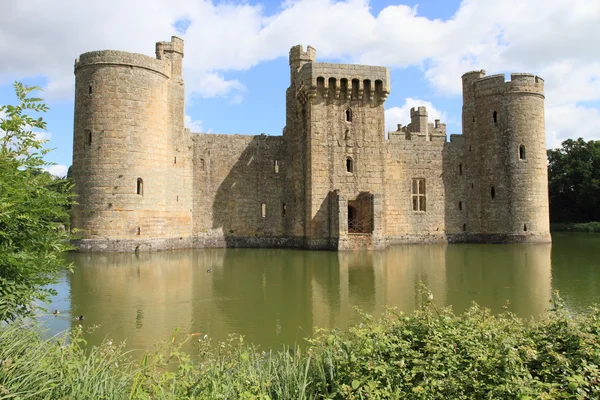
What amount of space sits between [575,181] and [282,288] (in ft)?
126

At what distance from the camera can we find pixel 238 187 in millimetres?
25250

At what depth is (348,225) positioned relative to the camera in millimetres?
23953

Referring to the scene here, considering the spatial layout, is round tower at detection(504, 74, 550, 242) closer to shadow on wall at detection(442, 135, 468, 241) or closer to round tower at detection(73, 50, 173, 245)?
shadow on wall at detection(442, 135, 468, 241)

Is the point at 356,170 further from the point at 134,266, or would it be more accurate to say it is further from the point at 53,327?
the point at 53,327

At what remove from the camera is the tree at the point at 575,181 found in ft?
131

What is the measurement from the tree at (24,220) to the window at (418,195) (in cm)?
2323

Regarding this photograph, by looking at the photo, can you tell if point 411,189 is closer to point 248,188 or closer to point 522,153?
point 522,153

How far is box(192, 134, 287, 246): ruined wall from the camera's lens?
24438 mm

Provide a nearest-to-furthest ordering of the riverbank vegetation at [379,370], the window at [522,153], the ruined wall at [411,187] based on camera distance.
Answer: the riverbank vegetation at [379,370], the window at [522,153], the ruined wall at [411,187]

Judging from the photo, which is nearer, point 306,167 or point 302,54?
point 306,167

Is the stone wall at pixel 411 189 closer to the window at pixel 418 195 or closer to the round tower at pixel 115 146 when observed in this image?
the window at pixel 418 195

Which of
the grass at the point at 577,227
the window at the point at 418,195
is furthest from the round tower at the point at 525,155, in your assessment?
the grass at the point at 577,227

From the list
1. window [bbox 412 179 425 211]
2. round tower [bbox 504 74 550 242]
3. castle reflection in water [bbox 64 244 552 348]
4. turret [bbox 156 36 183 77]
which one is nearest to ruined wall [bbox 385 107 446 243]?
window [bbox 412 179 425 211]

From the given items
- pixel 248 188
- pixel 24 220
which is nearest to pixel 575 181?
pixel 248 188
